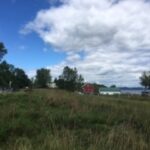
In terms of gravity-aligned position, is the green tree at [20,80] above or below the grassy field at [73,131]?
above

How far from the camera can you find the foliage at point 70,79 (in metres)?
109

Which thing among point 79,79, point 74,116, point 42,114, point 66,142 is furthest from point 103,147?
point 79,79

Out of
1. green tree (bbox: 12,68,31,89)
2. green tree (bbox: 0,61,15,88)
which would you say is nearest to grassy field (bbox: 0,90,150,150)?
green tree (bbox: 0,61,15,88)

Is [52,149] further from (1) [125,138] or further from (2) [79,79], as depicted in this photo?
(2) [79,79]

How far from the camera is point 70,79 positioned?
370 ft

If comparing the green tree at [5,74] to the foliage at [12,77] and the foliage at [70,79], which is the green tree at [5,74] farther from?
the foliage at [70,79]

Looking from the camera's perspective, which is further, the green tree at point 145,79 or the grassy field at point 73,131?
the green tree at point 145,79

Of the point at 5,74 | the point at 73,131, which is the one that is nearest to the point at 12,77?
the point at 5,74

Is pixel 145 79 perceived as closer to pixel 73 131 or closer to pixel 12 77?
pixel 12 77

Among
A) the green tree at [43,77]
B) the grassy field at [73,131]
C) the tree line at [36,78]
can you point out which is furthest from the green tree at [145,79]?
the grassy field at [73,131]

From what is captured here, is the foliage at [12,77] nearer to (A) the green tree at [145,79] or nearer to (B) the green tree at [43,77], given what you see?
(B) the green tree at [43,77]

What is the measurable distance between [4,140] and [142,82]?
11637cm

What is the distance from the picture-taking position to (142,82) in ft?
408

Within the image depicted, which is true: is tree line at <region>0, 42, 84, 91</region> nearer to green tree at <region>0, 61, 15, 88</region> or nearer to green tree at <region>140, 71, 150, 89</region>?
green tree at <region>0, 61, 15, 88</region>
